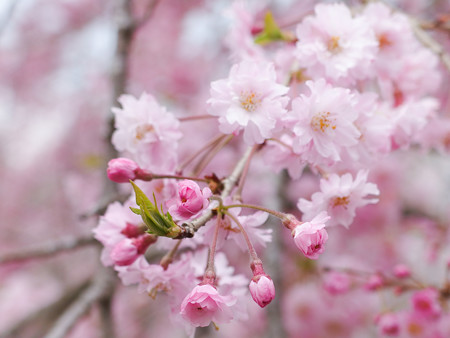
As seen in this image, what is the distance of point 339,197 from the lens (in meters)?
0.88

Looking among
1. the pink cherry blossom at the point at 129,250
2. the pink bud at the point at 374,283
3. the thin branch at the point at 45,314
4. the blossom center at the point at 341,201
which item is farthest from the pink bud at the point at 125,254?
the thin branch at the point at 45,314

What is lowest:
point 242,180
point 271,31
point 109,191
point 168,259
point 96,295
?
point 96,295

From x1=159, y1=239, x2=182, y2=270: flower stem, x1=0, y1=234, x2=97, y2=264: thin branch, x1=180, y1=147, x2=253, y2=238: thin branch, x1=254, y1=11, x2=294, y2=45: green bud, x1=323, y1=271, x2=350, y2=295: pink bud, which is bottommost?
x1=323, y1=271, x2=350, y2=295: pink bud

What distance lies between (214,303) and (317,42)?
0.60m

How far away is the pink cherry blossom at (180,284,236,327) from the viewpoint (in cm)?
69

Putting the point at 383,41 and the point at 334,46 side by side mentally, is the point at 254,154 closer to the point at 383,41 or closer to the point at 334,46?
the point at 334,46

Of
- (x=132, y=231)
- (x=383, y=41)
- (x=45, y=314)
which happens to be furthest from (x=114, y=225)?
(x=45, y=314)


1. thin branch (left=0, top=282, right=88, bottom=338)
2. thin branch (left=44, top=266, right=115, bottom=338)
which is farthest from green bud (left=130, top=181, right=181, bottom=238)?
thin branch (left=0, top=282, right=88, bottom=338)

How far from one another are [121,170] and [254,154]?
0.28 metres

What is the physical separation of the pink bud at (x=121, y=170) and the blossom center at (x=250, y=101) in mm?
236

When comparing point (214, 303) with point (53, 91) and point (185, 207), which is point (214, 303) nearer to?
point (185, 207)

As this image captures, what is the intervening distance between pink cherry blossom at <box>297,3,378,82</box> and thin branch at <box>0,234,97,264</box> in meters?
1.10

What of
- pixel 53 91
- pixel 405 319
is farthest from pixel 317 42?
pixel 53 91

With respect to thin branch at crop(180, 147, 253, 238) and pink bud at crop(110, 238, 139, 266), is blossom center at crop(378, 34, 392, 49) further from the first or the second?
pink bud at crop(110, 238, 139, 266)
